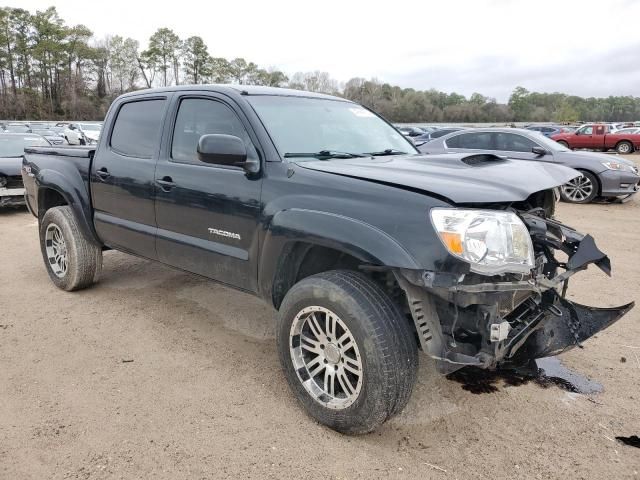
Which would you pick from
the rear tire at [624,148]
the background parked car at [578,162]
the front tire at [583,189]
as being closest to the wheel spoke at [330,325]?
the background parked car at [578,162]

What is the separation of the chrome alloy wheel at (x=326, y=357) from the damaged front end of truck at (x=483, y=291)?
43 cm

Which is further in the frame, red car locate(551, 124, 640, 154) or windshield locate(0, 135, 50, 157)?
red car locate(551, 124, 640, 154)

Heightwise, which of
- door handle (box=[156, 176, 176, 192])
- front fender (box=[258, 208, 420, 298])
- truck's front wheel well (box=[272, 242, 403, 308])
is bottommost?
truck's front wheel well (box=[272, 242, 403, 308])

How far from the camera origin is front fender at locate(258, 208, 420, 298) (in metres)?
2.49

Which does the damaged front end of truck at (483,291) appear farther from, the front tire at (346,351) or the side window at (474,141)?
the side window at (474,141)

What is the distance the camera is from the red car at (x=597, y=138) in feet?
83.9

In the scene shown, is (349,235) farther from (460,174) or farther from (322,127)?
(322,127)

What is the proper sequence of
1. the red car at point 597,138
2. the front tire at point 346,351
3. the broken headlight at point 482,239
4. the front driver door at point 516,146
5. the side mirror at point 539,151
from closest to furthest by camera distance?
the broken headlight at point 482,239 < the front tire at point 346,351 < the side mirror at point 539,151 < the front driver door at point 516,146 < the red car at point 597,138

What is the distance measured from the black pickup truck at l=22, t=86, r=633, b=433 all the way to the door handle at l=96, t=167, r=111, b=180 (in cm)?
7

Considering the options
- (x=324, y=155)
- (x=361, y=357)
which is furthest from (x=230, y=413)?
(x=324, y=155)

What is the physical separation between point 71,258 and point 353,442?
3463 millimetres

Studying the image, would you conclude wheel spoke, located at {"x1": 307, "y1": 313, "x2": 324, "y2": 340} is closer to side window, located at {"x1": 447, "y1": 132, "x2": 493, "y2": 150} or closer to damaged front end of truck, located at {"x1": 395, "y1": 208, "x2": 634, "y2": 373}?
damaged front end of truck, located at {"x1": 395, "y1": 208, "x2": 634, "y2": 373}

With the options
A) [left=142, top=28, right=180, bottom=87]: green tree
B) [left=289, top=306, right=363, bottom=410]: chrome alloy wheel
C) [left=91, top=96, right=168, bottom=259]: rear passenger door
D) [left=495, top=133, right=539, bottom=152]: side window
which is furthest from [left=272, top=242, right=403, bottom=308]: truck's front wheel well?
[left=142, top=28, right=180, bottom=87]: green tree

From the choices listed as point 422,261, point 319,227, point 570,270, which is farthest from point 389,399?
point 570,270
